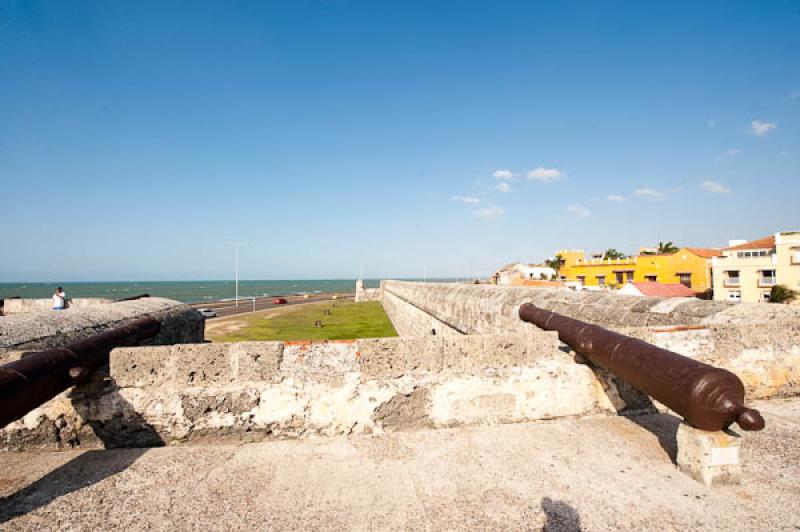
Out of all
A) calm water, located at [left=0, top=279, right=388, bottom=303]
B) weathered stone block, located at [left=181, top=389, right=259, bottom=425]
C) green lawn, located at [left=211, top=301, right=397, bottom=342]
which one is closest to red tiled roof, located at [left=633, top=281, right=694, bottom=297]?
green lawn, located at [left=211, top=301, right=397, bottom=342]

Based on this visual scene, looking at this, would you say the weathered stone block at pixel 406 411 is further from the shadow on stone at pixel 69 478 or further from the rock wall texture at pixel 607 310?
the rock wall texture at pixel 607 310

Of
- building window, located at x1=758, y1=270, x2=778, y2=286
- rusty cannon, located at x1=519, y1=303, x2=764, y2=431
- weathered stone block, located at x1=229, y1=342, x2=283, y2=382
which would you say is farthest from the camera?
building window, located at x1=758, y1=270, x2=778, y2=286

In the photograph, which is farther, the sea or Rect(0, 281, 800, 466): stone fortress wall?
the sea

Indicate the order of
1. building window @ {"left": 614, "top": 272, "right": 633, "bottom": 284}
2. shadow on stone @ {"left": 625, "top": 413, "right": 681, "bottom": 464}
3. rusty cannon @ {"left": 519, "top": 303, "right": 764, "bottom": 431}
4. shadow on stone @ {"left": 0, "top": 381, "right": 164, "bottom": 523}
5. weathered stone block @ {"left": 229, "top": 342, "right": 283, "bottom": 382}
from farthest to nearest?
building window @ {"left": 614, "top": 272, "right": 633, "bottom": 284}
weathered stone block @ {"left": 229, "top": 342, "right": 283, "bottom": 382}
shadow on stone @ {"left": 625, "top": 413, "right": 681, "bottom": 464}
shadow on stone @ {"left": 0, "top": 381, "right": 164, "bottom": 523}
rusty cannon @ {"left": 519, "top": 303, "right": 764, "bottom": 431}

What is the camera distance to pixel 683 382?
82.7 inches

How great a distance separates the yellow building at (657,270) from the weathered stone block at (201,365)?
33.5m

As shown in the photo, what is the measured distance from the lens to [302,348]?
9.97ft

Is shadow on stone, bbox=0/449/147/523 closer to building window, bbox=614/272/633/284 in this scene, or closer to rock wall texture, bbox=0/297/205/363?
rock wall texture, bbox=0/297/205/363

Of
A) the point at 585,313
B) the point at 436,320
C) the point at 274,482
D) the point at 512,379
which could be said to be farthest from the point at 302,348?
the point at 436,320

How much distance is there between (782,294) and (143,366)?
115 ft

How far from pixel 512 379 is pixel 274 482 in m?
1.99

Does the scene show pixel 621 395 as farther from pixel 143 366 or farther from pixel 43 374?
pixel 43 374

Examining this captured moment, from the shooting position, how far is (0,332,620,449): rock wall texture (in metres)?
2.80

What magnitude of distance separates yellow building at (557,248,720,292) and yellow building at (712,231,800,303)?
5.55 metres
